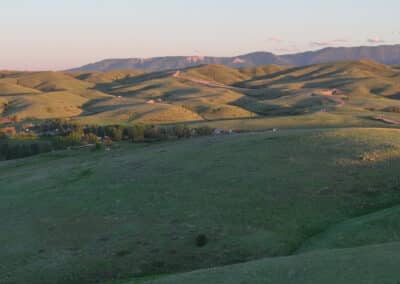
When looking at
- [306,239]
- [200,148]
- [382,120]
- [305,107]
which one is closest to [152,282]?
[306,239]

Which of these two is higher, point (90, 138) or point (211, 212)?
point (211, 212)

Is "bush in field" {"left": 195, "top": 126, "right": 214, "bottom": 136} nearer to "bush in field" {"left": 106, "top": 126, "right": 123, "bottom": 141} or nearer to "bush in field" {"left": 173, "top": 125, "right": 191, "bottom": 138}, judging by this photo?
"bush in field" {"left": 173, "top": 125, "right": 191, "bottom": 138}

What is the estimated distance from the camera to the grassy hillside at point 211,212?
111 feet

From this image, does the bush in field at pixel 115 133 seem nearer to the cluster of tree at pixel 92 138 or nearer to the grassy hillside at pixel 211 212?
the cluster of tree at pixel 92 138

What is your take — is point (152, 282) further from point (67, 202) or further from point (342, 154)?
point (342, 154)

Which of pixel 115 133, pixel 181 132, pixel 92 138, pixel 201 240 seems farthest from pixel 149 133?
→ pixel 201 240

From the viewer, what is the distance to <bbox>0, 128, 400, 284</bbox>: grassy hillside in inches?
1328

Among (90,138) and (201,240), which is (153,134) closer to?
(90,138)

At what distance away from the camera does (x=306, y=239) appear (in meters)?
36.7

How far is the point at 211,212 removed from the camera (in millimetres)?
42656

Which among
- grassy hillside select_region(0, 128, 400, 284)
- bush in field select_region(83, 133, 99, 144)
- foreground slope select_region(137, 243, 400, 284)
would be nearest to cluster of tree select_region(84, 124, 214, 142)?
bush in field select_region(83, 133, 99, 144)

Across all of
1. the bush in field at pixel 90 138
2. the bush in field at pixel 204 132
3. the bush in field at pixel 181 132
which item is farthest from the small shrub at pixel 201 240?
the bush in field at pixel 90 138

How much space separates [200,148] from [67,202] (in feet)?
78.7

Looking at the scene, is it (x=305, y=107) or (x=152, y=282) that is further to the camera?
(x=305, y=107)
